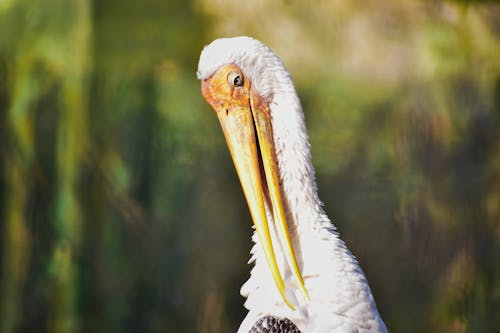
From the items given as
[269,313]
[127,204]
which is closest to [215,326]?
[127,204]

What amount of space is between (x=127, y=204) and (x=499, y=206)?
2222 millimetres

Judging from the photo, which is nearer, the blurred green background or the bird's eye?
the bird's eye

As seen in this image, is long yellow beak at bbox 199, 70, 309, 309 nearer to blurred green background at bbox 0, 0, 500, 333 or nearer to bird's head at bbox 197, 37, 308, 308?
bird's head at bbox 197, 37, 308, 308

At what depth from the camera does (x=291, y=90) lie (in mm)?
2416

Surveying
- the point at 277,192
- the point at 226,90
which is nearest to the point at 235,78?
the point at 226,90

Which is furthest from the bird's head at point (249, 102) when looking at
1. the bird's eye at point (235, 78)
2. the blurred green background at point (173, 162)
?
the blurred green background at point (173, 162)

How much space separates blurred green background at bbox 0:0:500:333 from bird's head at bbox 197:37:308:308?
90.0 inches

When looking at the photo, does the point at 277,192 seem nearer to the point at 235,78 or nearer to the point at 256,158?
the point at 256,158

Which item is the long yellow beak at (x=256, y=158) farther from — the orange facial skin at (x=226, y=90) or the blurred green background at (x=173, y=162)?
the blurred green background at (x=173, y=162)

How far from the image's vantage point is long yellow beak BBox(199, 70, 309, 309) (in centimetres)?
236

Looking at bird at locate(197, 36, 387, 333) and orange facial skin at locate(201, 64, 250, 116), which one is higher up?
orange facial skin at locate(201, 64, 250, 116)

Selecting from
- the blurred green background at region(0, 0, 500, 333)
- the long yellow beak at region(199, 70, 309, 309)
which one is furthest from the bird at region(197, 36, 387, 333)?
the blurred green background at region(0, 0, 500, 333)

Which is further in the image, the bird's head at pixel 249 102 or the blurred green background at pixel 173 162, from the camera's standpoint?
the blurred green background at pixel 173 162

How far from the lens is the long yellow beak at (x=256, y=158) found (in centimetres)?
236
